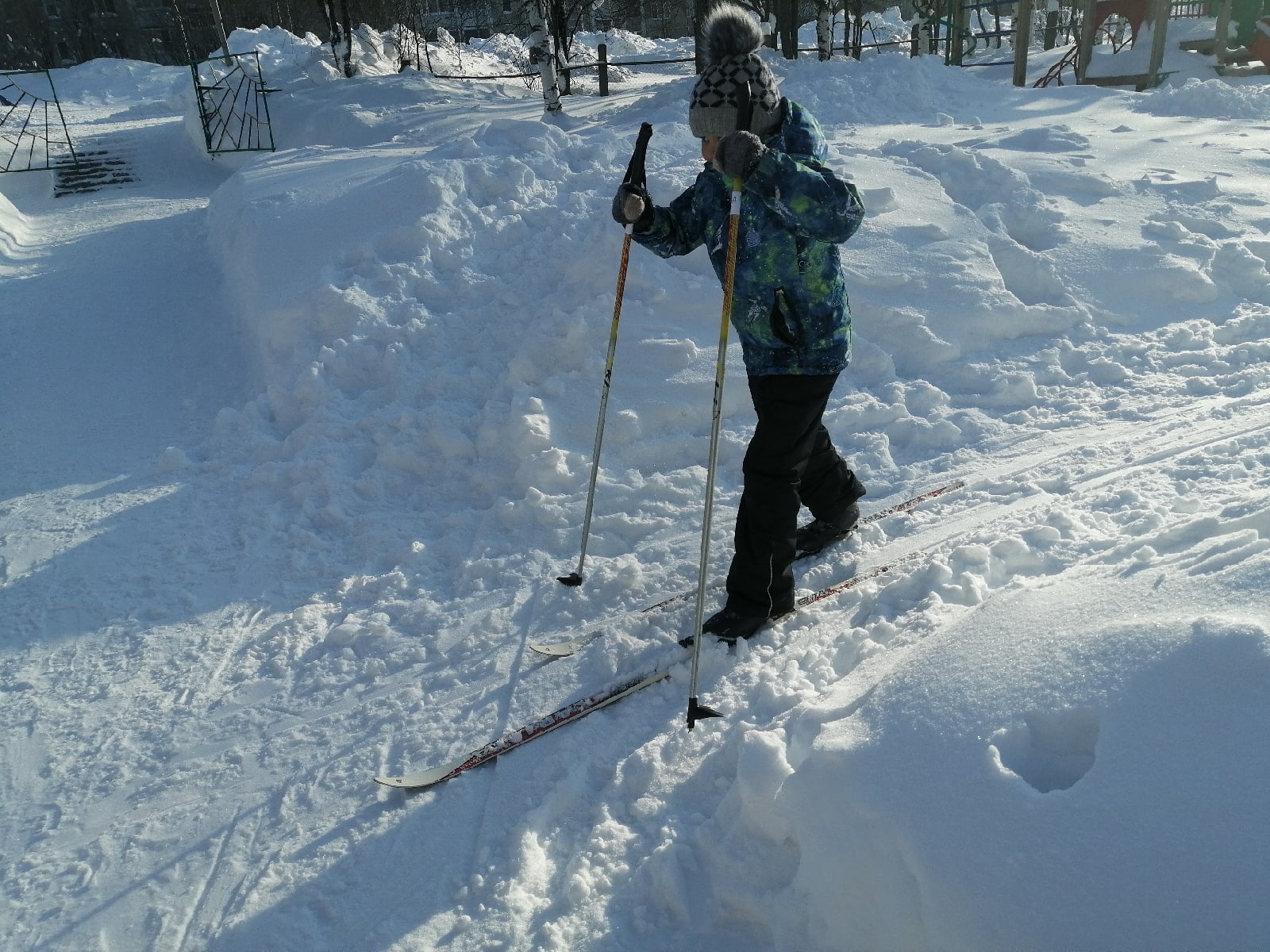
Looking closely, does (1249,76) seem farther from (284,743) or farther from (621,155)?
(284,743)

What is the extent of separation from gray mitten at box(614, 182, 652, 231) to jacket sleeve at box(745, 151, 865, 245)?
500mm

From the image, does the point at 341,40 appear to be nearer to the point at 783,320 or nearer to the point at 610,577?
the point at 610,577

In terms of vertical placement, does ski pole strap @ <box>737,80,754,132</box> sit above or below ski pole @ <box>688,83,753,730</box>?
above

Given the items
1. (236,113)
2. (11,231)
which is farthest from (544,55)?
(11,231)

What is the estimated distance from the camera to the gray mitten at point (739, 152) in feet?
8.71

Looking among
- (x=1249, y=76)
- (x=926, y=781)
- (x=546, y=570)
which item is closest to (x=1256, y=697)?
(x=926, y=781)

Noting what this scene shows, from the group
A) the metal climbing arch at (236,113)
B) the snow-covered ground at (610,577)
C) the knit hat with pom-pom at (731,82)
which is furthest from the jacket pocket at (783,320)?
the metal climbing arch at (236,113)

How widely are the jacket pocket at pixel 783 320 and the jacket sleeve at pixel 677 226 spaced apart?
420mm

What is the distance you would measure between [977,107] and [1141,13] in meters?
8.09

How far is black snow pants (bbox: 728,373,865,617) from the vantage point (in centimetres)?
311

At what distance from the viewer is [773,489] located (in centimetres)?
316

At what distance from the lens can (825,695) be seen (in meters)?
2.75

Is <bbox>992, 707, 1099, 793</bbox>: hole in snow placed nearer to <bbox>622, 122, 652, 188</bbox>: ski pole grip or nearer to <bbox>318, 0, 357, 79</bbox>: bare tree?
<bbox>622, 122, 652, 188</bbox>: ski pole grip

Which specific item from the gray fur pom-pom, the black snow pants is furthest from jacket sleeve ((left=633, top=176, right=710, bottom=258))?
the black snow pants
